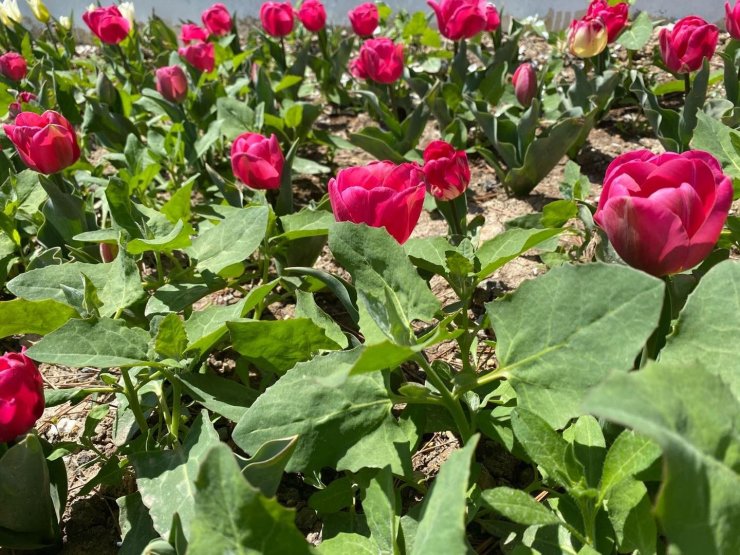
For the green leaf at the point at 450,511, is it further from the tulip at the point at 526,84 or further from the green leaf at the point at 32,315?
the tulip at the point at 526,84

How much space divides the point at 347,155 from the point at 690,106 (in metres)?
1.26

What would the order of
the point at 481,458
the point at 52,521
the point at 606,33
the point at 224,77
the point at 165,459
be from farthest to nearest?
the point at 224,77, the point at 606,33, the point at 481,458, the point at 52,521, the point at 165,459

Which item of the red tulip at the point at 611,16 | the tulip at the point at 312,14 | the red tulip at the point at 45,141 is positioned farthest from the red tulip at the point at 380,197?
the tulip at the point at 312,14

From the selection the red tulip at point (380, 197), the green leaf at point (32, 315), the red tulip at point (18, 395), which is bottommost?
the red tulip at point (18, 395)

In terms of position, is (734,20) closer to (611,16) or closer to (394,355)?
(611,16)

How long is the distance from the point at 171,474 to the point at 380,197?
51cm

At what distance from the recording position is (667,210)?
74 cm

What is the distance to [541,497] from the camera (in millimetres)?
1128

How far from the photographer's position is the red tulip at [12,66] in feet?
8.58

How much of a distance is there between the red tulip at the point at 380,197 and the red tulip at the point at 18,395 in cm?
53

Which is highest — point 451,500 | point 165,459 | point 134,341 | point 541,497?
point 451,500

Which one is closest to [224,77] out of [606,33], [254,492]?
[606,33]

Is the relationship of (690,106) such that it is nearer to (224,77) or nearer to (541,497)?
(541,497)

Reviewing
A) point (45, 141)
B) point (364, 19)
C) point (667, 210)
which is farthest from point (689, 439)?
point (364, 19)
